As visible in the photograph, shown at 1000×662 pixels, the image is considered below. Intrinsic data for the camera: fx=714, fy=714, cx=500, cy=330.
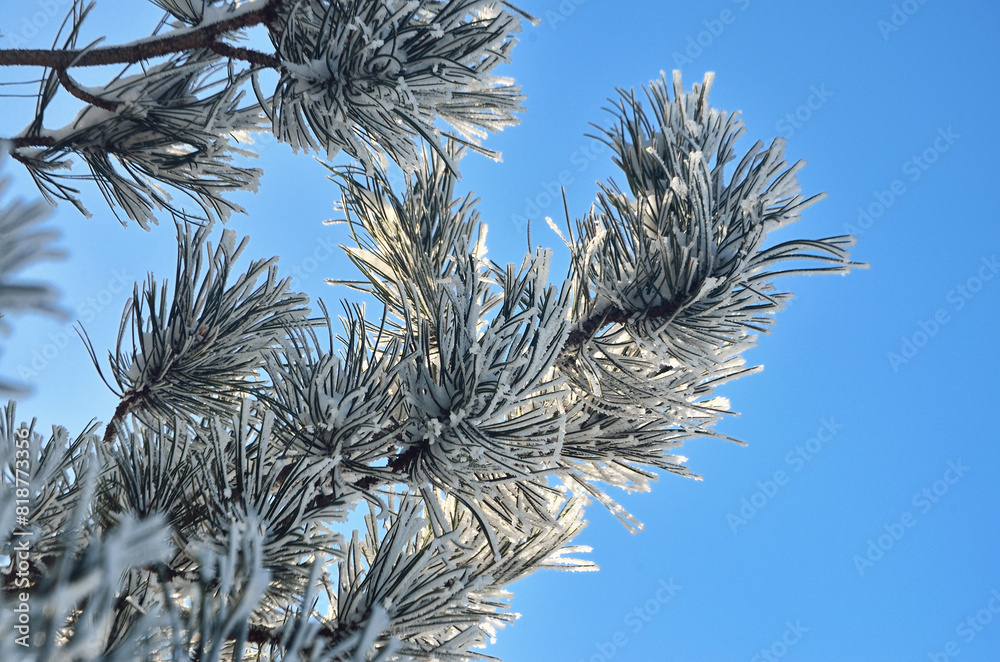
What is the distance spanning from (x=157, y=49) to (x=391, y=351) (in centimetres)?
81

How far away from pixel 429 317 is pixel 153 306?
0.68 metres

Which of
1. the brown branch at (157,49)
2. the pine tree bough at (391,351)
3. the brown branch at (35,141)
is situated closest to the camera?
the pine tree bough at (391,351)

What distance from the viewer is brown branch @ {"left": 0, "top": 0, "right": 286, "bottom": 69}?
1501mm

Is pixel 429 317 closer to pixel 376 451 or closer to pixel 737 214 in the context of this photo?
pixel 376 451

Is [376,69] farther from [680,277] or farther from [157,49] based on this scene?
[680,277]

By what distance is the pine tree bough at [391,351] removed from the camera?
1.28 m

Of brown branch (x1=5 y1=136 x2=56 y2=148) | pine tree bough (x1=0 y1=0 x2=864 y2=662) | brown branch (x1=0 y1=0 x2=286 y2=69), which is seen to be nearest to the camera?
pine tree bough (x1=0 y1=0 x2=864 y2=662)

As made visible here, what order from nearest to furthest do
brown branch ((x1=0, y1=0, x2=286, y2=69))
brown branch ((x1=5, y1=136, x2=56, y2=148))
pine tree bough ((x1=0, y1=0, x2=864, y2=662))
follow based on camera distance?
pine tree bough ((x1=0, y1=0, x2=864, y2=662)) → brown branch ((x1=0, y1=0, x2=286, y2=69)) → brown branch ((x1=5, y1=136, x2=56, y2=148))

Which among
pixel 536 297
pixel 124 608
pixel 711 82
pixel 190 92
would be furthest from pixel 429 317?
pixel 711 82

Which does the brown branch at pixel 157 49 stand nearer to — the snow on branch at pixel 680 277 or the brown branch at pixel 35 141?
the brown branch at pixel 35 141

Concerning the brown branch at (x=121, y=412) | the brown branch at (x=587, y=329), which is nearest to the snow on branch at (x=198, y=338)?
the brown branch at (x=121, y=412)

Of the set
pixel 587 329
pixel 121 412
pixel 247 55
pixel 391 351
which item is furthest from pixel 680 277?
pixel 121 412

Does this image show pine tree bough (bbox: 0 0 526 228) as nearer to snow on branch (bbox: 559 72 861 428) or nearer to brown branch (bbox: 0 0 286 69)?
brown branch (bbox: 0 0 286 69)

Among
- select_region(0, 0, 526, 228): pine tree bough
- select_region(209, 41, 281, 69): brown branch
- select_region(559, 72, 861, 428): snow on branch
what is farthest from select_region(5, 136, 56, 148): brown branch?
select_region(559, 72, 861, 428): snow on branch
